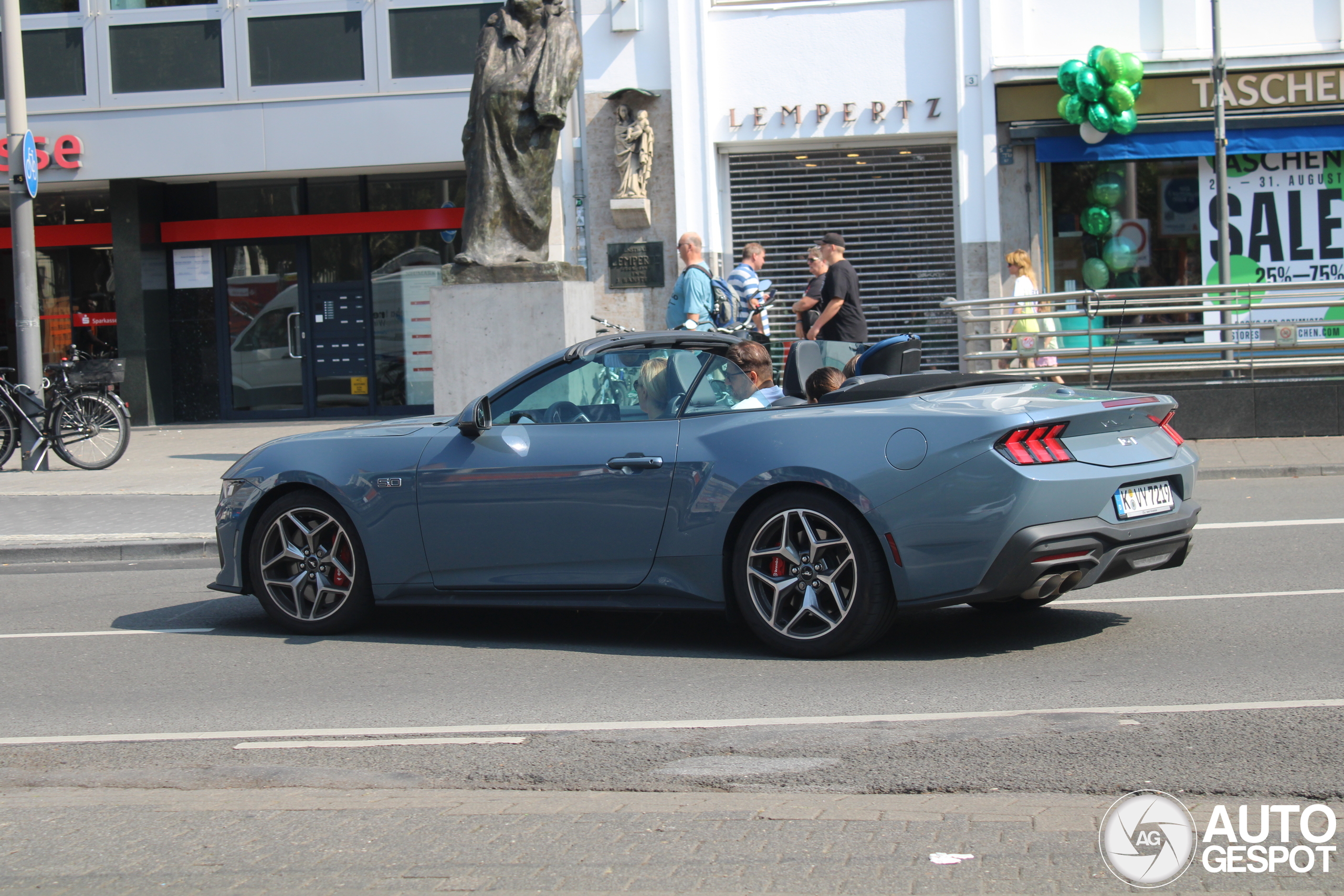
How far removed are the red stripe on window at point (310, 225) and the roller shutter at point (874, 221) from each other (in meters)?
4.30

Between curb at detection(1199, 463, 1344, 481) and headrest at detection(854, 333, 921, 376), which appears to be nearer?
headrest at detection(854, 333, 921, 376)

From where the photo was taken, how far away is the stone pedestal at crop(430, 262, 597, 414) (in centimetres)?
1391

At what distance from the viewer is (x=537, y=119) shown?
44.8 ft

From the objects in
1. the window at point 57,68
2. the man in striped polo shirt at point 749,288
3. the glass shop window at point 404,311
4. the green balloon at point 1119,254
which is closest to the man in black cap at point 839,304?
the man in striped polo shirt at point 749,288

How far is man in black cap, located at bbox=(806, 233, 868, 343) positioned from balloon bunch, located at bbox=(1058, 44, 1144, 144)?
6.00 metres

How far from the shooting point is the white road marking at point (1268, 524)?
31.1ft

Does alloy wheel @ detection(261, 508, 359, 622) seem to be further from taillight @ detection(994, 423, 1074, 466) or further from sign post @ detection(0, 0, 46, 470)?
sign post @ detection(0, 0, 46, 470)

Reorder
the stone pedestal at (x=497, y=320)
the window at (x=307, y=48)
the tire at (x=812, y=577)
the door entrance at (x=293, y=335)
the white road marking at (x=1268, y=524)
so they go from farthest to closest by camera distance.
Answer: the door entrance at (x=293, y=335)
the window at (x=307, y=48)
the stone pedestal at (x=497, y=320)
the white road marking at (x=1268, y=524)
the tire at (x=812, y=577)

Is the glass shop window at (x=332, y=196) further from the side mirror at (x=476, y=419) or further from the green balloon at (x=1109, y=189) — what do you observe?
the side mirror at (x=476, y=419)

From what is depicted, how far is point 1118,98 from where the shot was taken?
17.5m

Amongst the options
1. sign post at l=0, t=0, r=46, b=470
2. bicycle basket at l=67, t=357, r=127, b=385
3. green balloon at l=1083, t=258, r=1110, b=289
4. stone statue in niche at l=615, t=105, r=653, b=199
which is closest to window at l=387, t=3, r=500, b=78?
stone statue in niche at l=615, t=105, r=653, b=199

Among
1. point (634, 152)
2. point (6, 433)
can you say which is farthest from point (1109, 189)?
point (6, 433)

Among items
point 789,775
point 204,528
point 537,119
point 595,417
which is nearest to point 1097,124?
point 537,119

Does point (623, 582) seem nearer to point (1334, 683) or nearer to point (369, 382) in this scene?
point (1334, 683)
